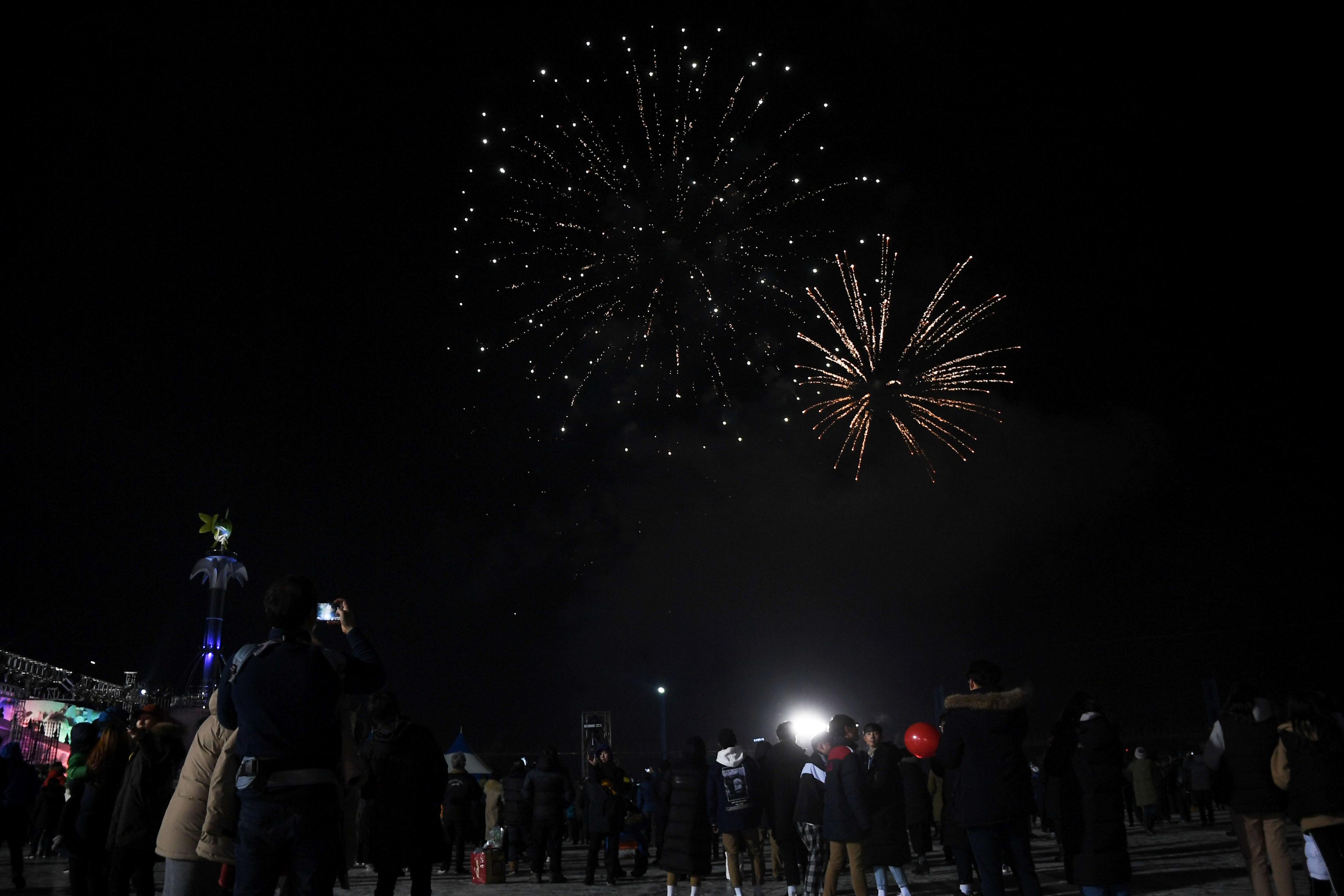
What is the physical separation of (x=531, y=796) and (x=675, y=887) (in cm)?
434

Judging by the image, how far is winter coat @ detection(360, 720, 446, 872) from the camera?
6.93m

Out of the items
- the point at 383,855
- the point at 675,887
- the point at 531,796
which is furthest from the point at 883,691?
the point at 383,855

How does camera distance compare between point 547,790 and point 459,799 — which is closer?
point 547,790

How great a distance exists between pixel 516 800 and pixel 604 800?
1934 millimetres

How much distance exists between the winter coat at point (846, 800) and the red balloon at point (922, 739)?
2.03m

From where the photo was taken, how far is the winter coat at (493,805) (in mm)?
16781

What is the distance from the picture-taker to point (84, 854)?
7203 mm

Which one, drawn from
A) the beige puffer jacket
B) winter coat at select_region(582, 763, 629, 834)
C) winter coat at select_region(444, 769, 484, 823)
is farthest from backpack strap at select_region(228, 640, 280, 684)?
winter coat at select_region(444, 769, 484, 823)

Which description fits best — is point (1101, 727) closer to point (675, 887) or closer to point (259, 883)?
point (675, 887)

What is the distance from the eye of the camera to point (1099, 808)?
669cm

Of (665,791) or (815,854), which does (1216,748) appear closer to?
(815,854)

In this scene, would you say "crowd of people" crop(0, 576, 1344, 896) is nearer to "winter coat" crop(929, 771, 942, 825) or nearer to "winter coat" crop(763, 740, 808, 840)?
"winter coat" crop(763, 740, 808, 840)

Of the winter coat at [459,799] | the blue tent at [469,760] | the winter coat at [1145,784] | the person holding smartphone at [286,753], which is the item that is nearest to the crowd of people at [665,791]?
the person holding smartphone at [286,753]

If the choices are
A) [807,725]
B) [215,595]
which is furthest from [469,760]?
[215,595]
